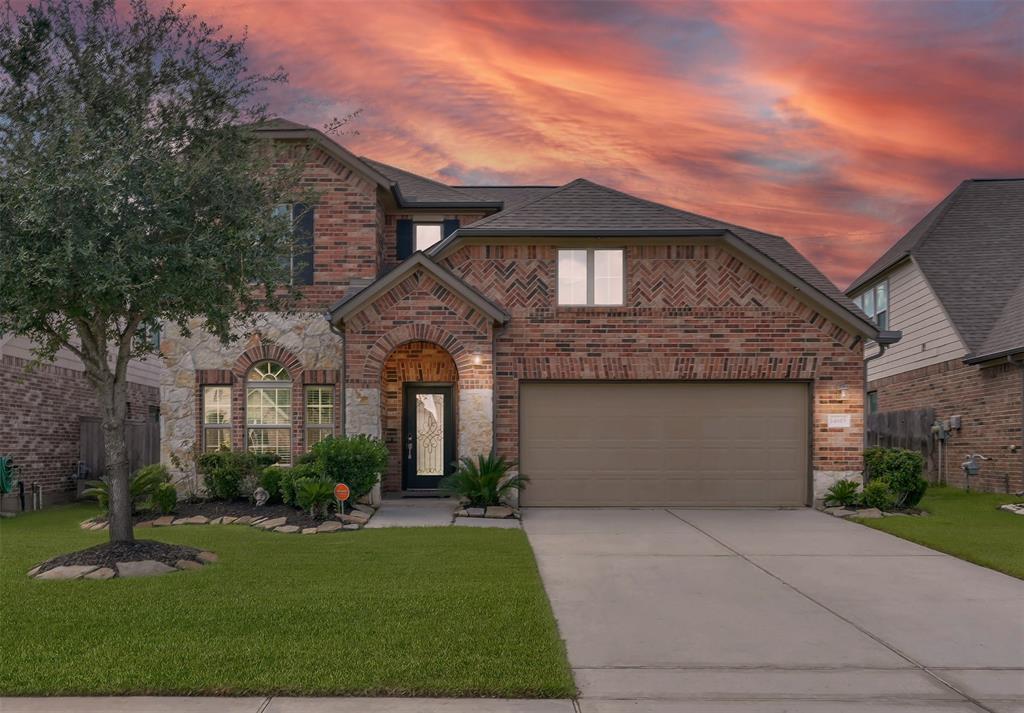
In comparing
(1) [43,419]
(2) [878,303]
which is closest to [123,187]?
(1) [43,419]

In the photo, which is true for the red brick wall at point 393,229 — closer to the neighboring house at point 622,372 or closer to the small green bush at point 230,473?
the neighboring house at point 622,372

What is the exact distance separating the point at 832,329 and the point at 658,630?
457 inches

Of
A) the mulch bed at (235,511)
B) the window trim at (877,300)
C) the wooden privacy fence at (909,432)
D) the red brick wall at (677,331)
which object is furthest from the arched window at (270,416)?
the window trim at (877,300)

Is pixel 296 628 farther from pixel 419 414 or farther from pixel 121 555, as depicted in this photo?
pixel 419 414

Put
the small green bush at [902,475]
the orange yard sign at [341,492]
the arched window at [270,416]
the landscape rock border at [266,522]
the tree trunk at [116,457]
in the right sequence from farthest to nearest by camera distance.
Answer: the arched window at [270,416] < the small green bush at [902,475] < the orange yard sign at [341,492] < the landscape rock border at [266,522] < the tree trunk at [116,457]

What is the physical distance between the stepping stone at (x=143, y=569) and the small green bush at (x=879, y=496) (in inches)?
478

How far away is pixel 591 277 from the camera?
1800 centimetres

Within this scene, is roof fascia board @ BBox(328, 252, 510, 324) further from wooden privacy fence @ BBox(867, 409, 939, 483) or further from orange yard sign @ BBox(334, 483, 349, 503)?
wooden privacy fence @ BBox(867, 409, 939, 483)

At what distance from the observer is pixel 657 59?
16672 mm

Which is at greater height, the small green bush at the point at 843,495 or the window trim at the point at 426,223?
the window trim at the point at 426,223

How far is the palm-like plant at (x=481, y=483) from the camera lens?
16328 millimetres

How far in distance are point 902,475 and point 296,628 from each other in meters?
12.7

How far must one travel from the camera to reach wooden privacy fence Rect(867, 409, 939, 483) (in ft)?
77.4

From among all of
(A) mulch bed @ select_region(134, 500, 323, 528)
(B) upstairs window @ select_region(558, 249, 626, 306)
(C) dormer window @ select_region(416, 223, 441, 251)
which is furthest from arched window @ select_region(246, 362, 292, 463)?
(B) upstairs window @ select_region(558, 249, 626, 306)
